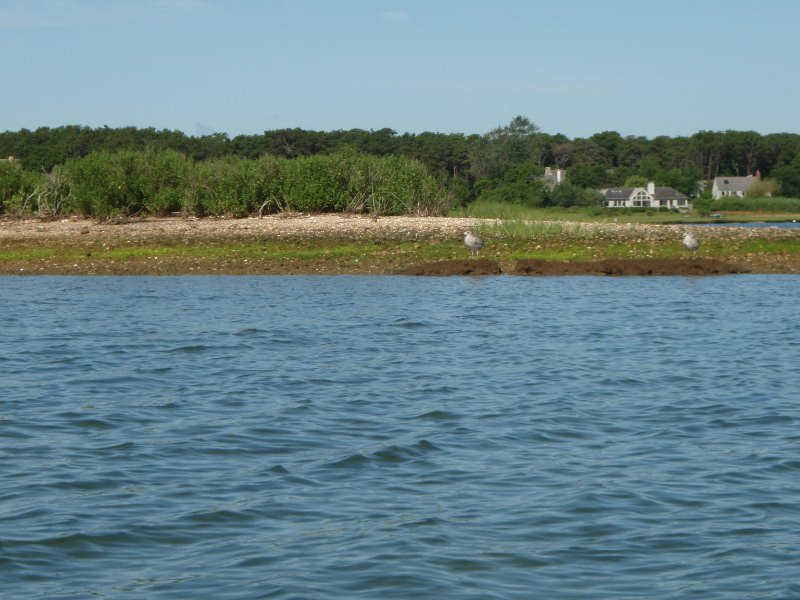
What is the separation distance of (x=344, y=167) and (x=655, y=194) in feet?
301

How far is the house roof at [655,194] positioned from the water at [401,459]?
110749 mm

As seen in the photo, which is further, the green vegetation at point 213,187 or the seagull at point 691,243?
the green vegetation at point 213,187

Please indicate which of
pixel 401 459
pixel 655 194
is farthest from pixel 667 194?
pixel 401 459

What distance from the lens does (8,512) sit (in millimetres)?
9102

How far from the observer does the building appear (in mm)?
129000

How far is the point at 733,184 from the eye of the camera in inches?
5738

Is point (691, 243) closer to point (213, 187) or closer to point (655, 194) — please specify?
point (213, 187)

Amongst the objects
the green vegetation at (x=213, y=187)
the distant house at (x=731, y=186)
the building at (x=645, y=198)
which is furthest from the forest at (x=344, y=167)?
the building at (x=645, y=198)

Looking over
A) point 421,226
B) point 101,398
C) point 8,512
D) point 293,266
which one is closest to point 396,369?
point 101,398

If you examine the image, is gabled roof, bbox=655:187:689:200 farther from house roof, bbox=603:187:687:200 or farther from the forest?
the forest

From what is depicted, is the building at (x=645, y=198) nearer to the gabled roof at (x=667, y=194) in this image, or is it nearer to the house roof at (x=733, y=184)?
the gabled roof at (x=667, y=194)

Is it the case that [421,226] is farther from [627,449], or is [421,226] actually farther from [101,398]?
[627,449]

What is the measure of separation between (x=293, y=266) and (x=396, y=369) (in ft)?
53.1

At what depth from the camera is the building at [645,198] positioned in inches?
5079
